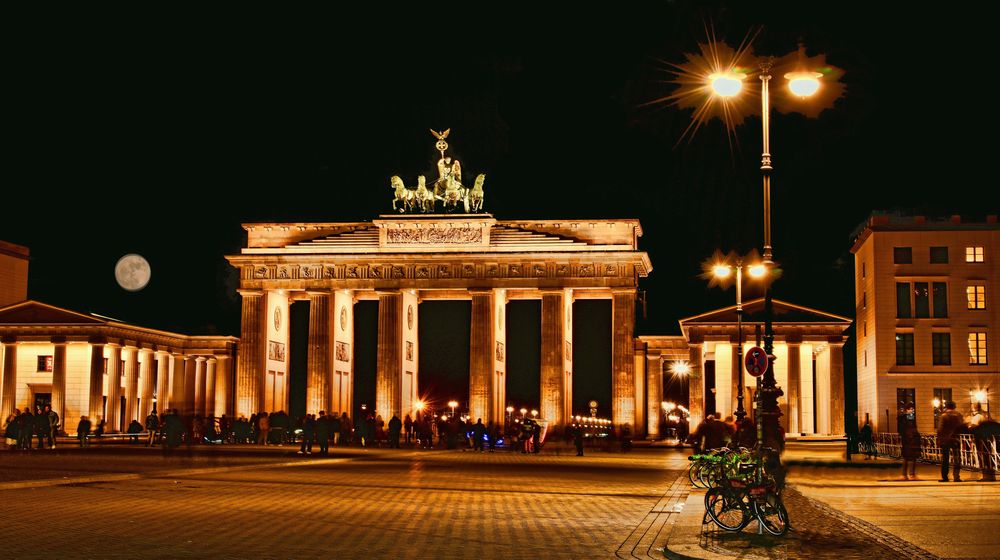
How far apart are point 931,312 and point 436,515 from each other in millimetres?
59045

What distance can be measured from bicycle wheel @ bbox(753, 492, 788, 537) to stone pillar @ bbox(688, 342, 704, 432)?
6112 centimetres

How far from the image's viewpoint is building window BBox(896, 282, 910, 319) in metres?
76.1

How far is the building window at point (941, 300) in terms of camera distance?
75.6m

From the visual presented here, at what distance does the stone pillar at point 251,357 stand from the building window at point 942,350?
4157 centimetres

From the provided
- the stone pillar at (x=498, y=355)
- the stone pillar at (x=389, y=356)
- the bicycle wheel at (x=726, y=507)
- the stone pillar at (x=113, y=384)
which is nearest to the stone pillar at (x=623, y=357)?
the stone pillar at (x=498, y=355)

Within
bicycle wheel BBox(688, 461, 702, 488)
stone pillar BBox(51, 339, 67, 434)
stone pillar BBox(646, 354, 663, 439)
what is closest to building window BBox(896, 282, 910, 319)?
stone pillar BBox(646, 354, 663, 439)

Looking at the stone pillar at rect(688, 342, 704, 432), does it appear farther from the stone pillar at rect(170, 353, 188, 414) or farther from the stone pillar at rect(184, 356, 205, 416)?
the stone pillar at rect(170, 353, 188, 414)

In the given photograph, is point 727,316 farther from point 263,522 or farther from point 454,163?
point 263,522

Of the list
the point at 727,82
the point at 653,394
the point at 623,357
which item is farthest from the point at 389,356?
the point at 727,82

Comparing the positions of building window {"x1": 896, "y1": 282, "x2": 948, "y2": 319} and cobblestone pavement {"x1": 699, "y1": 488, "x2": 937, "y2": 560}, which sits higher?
building window {"x1": 896, "y1": 282, "x2": 948, "y2": 319}

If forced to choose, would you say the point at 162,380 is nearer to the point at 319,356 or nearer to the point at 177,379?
the point at 177,379

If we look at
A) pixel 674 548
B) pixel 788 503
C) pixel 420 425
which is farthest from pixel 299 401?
pixel 674 548

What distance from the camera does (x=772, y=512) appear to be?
1831 cm

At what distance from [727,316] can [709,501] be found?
61209 mm
